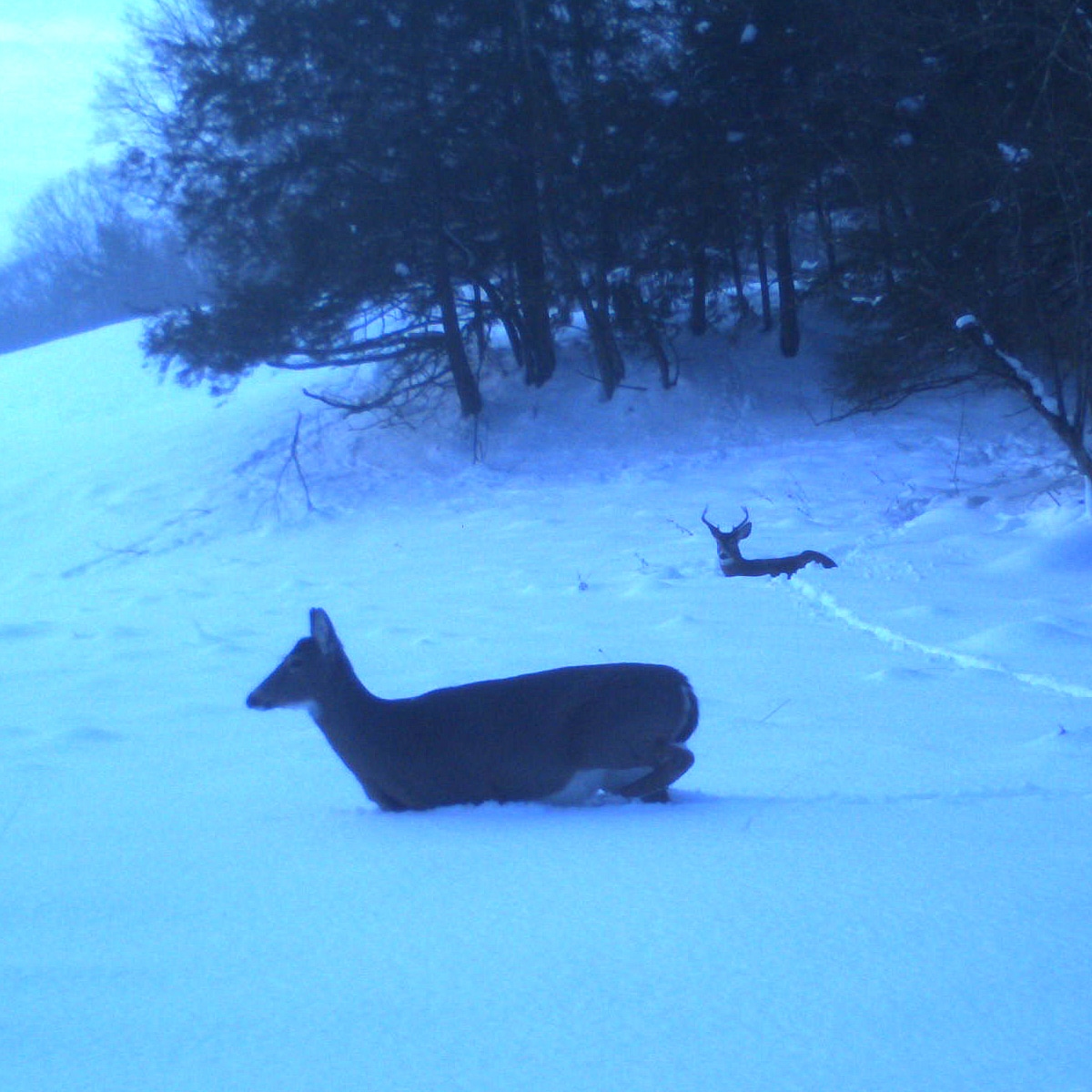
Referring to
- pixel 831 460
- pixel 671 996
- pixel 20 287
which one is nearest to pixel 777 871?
pixel 671 996

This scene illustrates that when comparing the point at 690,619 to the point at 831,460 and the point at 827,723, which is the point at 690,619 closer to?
the point at 827,723

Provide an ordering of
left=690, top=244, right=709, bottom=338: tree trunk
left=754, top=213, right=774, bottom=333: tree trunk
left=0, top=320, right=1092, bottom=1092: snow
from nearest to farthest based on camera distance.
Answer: left=0, top=320, right=1092, bottom=1092: snow < left=690, top=244, right=709, bottom=338: tree trunk < left=754, top=213, right=774, bottom=333: tree trunk

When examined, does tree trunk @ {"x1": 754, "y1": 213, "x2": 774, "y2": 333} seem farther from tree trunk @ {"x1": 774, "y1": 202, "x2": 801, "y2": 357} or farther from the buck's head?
the buck's head

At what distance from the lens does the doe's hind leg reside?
4887 mm

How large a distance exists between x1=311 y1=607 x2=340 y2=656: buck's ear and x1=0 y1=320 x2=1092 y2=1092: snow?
2.25 ft

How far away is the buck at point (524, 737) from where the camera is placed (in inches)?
192

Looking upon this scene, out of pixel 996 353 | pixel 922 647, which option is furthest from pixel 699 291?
pixel 922 647

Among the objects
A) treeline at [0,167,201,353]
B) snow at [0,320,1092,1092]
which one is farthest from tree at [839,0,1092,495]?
treeline at [0,167,201,353]

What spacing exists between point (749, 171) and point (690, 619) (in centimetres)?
1480

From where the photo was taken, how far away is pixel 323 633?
17.9 feet

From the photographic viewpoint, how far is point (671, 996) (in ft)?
9.28

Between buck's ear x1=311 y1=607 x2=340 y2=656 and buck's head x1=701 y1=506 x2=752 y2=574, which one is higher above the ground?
buck's ear x1=311 y1=607 x2=340 y2=656

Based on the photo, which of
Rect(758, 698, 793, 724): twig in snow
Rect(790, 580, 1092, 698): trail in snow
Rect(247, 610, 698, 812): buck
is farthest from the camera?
Rect(790, 580, 1092, 698): trail in snow

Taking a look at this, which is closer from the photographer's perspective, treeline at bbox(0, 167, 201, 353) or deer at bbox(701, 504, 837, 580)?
deer at bbox(701, 504, 837, 580)
